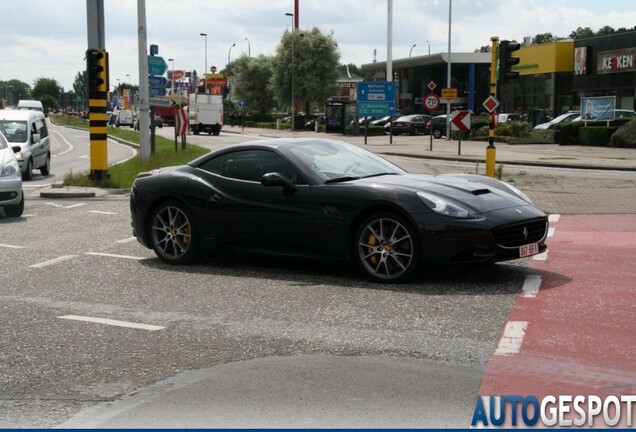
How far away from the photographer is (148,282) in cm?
887

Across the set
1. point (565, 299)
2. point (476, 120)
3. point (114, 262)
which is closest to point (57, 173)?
point (114, 262)

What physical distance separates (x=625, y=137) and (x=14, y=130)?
25.4 m

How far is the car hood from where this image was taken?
840 centimetres

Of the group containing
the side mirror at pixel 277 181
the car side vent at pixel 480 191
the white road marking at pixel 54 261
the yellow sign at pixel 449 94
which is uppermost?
the yellow sign at pixel 449 94

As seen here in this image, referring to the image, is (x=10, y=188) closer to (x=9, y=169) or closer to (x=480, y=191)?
(x=9, y=169)

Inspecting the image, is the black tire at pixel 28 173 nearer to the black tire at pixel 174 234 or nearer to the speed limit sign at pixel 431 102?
the black tire at pixel 174 234

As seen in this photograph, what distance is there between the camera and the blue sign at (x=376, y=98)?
170 ft

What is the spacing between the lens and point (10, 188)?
47.3ft

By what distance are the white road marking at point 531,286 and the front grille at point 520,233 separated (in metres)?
0.36

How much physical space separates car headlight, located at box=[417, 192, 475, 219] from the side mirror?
4.45 feet

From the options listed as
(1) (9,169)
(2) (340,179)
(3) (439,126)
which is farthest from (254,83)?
(2) (340,179)

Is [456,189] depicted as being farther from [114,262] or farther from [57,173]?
[57,173]

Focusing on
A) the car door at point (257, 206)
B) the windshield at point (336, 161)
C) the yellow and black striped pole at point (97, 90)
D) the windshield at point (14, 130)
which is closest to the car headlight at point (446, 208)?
the windshield at point (336, 161)

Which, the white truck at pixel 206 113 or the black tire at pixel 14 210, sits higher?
the white truck at pixel 206 113
